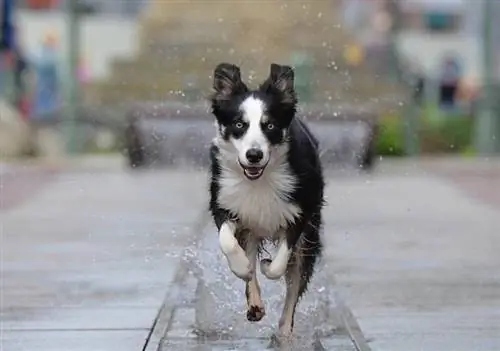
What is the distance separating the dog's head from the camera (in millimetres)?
5664

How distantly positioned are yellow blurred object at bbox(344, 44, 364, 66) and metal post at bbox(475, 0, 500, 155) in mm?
2233

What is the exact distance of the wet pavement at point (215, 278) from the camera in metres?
6.86

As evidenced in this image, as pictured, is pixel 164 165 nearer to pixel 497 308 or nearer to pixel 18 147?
pixel 18 147

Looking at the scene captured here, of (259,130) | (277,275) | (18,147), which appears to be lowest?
(18,147)

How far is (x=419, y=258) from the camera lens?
9.88 meters

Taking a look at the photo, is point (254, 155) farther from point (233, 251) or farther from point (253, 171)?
point (233, 251)

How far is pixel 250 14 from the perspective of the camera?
20906mm

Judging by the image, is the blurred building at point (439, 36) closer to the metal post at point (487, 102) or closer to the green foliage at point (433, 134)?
the green foliage at point (433, 134)

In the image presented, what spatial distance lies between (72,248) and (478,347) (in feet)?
15.5

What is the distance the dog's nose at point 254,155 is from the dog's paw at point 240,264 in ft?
1.75

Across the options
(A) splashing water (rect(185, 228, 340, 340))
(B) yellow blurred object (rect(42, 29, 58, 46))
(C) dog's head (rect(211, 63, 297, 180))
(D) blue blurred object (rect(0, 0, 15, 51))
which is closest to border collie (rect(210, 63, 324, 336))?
(C) dog's head (rect(211, 63, 297, 180))

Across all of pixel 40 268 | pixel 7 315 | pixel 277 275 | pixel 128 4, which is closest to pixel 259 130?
pixel 277 275

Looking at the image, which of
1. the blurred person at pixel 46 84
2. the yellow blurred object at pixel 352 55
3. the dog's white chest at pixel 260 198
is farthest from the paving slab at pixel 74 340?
the blurred person at pixel 46 84

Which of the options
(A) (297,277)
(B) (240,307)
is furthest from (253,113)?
(B) (240,307)
